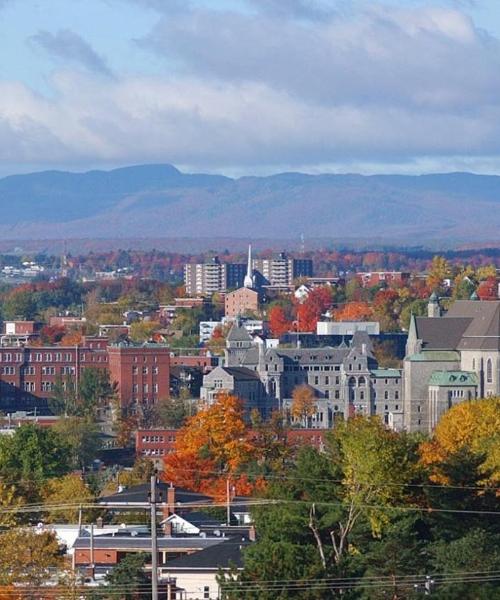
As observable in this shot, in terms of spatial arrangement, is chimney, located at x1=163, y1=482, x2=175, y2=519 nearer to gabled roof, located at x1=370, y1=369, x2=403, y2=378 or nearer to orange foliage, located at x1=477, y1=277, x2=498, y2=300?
gabled roof, located at x1=370, y1=369, x2=403, y2=378

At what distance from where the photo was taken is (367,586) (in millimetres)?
47562

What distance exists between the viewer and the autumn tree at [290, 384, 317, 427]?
422 feet

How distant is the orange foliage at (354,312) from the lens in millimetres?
174062

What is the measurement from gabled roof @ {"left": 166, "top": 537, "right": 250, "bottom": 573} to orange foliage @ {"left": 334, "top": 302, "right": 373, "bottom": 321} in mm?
115523

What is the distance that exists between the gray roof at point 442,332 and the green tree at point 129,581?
7305 cm

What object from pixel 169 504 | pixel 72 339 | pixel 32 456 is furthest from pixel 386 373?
pixel 169 504

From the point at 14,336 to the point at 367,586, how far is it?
4770 inches

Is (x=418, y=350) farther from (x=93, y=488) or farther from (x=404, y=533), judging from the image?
(x=404, y=533)

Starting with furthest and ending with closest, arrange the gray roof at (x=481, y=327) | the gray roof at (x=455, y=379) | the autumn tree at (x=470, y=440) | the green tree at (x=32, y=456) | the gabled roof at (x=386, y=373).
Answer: the gabled roof at (x=386, y=373) → the gray roof at (x=481, y=327) → the gray roof at (x=455, y=379) → the green tree at (x=32, y=456) → the autumn tree at (x=470, y=440)

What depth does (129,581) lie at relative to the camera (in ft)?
163

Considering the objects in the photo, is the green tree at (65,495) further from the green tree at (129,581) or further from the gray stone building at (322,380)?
the gray stone building at (322,380)

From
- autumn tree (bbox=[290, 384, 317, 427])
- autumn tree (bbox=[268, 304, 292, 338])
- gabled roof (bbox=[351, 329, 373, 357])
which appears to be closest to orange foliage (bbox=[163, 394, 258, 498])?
A: autumn tree (bbox=[290, 384, 317, 427])

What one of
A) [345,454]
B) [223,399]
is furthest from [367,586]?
[223,399]

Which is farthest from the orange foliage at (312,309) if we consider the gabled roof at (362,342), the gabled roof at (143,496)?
the gabled roof at (143,496)
